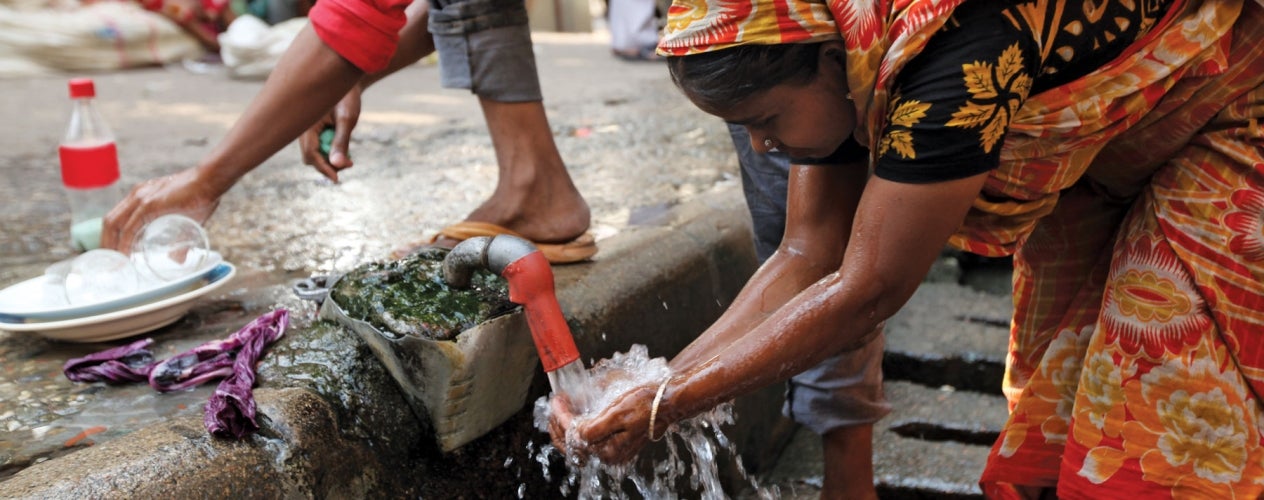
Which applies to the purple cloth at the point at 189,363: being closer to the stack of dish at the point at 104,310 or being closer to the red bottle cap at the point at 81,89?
the stack of dish at the point at 104,310

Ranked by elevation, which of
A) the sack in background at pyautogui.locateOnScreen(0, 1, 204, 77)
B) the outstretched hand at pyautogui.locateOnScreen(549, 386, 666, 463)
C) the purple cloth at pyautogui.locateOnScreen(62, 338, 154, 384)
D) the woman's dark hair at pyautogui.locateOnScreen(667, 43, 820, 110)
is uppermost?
the woman's dark hair at pyautogui.locateOnScreen(667, 43, 820, 110)

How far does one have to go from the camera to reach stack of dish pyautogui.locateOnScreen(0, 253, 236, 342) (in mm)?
1985

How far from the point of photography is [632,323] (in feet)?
7.88

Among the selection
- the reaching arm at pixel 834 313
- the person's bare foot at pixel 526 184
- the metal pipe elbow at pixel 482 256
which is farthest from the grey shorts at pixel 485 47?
the reaching arm at pixel 834 313

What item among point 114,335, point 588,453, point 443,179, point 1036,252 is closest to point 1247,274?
point 1036,252

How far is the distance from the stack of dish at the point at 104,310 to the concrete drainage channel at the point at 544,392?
0.09 metres

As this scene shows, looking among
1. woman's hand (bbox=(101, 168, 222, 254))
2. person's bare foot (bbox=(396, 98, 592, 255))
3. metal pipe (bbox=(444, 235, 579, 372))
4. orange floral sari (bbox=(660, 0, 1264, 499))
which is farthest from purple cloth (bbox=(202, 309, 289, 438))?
orange floral sari (bbox=(660, 0, 1264, 499))

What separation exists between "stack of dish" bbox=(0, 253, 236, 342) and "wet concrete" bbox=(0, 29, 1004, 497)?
54 mm

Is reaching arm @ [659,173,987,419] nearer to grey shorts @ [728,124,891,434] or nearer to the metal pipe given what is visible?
the metal pipe

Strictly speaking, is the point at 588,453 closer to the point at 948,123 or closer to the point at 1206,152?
the point at 948,123

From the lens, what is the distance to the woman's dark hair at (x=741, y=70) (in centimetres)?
141

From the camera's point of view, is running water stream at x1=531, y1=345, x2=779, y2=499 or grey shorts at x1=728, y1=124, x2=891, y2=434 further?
grey shorts at x1=728, y1=124, x2=891, y2=434

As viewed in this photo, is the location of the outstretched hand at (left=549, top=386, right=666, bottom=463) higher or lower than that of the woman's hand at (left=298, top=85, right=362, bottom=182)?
lower

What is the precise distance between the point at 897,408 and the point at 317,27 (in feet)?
6.67
